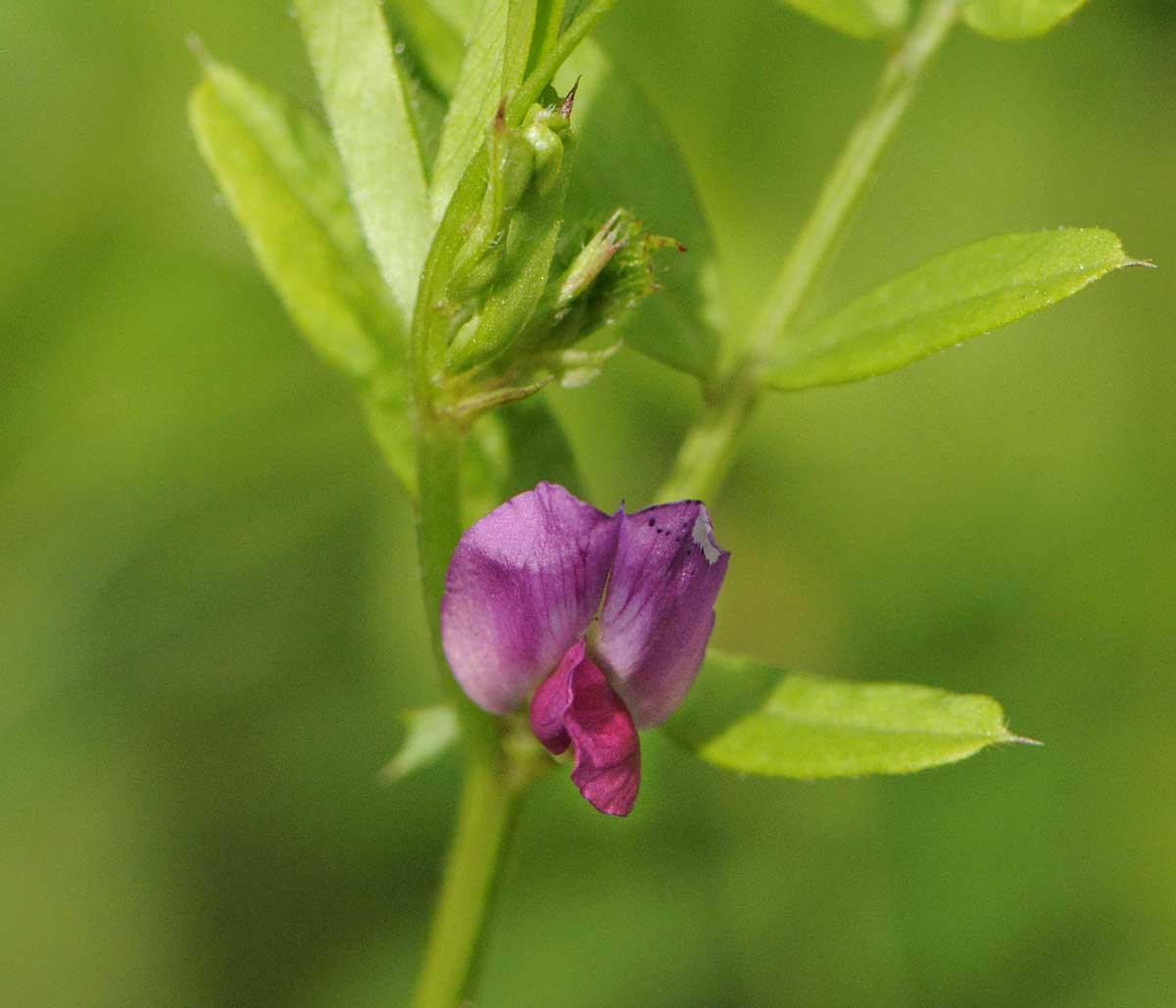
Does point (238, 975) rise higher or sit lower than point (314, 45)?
lower

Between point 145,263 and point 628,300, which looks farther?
point 145,263

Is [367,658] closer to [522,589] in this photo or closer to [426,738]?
[426,738]

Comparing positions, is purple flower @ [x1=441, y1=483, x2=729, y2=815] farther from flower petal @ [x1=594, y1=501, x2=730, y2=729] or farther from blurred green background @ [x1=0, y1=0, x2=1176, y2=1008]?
blurred green background @ [x1=0, y1=0, x2=1176, y2=1008]

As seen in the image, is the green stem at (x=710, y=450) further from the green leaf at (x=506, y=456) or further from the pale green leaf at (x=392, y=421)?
the pale green leaf at (x=392, y=421)

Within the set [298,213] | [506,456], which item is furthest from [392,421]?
[298,213]

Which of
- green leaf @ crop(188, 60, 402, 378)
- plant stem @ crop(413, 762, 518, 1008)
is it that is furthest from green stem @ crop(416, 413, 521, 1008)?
green leaf @ crop(188, 60, 402, 378)

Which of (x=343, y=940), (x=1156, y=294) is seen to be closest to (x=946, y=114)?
(x=1156, y=294)

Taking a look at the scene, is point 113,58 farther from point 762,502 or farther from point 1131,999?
point 1131,999
